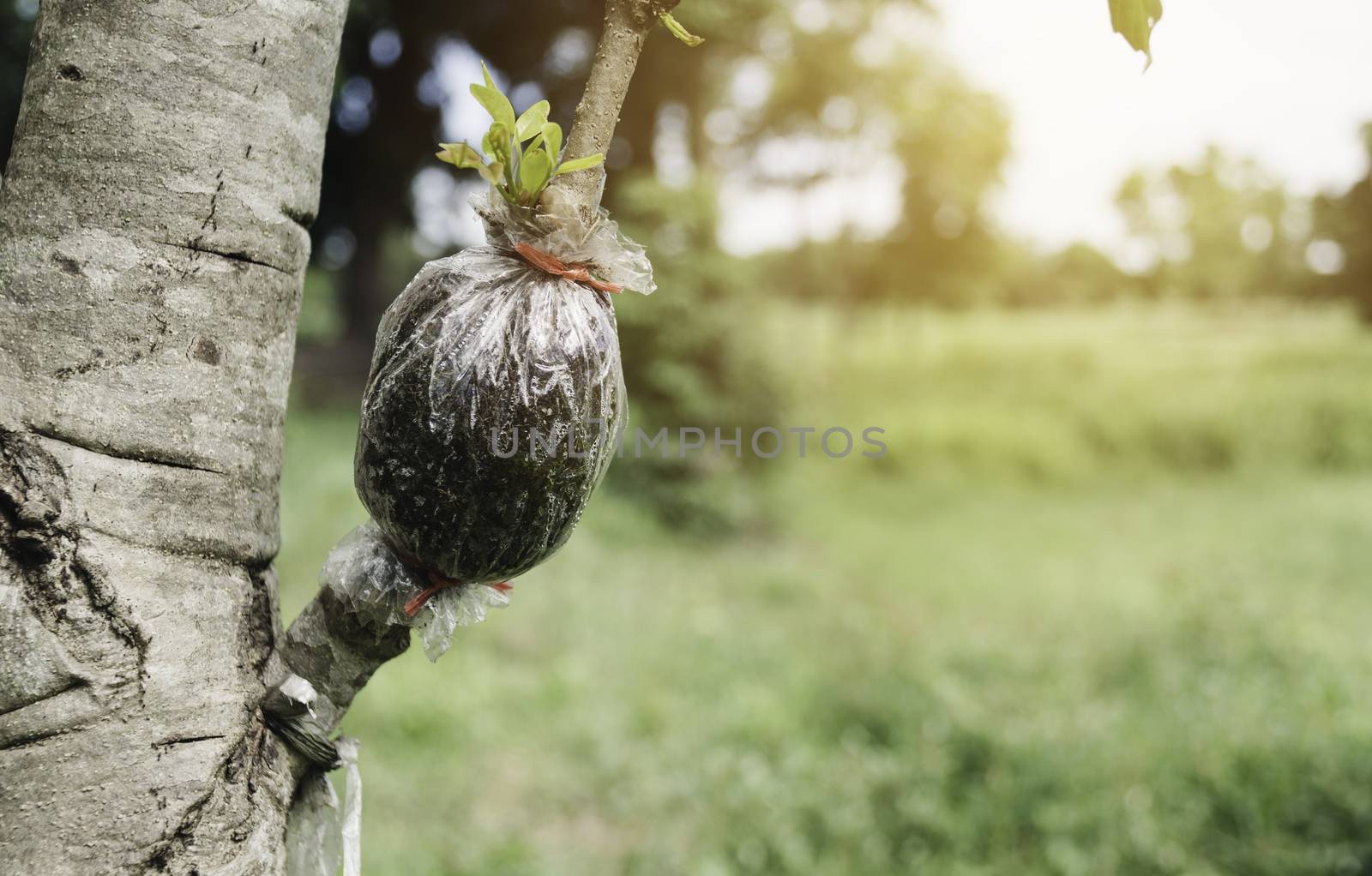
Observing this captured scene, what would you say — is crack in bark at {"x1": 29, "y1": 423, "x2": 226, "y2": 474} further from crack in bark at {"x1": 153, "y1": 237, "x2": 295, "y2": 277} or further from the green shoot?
the green shoot

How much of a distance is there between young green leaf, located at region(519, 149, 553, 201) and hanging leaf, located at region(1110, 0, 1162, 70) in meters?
0.51

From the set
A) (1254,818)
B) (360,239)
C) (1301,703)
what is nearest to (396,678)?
(1254,818)

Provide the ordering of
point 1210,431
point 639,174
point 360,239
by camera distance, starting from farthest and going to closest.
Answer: point 1210,431 → point 360,239 → point 639,174

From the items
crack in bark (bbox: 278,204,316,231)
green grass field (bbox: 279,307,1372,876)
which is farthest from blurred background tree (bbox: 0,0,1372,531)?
crack in bark (bbox: 278,204,316,231)

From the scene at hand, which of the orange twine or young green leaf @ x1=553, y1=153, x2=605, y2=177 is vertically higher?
young green leaf @ x1=553, y1=153, x2=605, y2=177

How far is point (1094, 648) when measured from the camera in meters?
Result: 5.11

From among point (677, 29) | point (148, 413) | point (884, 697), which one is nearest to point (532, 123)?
point (677, 29)

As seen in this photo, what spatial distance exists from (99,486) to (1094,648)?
206 inches

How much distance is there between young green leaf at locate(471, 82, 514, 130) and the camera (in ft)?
2.44

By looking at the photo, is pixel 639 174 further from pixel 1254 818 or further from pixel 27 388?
pixel 27 388

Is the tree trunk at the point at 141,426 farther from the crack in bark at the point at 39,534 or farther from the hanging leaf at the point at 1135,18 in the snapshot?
the hanging leaf at the point at 1135,18

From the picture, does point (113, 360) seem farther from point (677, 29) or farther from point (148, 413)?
point (677, 29)

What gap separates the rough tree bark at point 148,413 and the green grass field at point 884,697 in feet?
8.30

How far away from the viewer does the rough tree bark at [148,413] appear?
733mm
